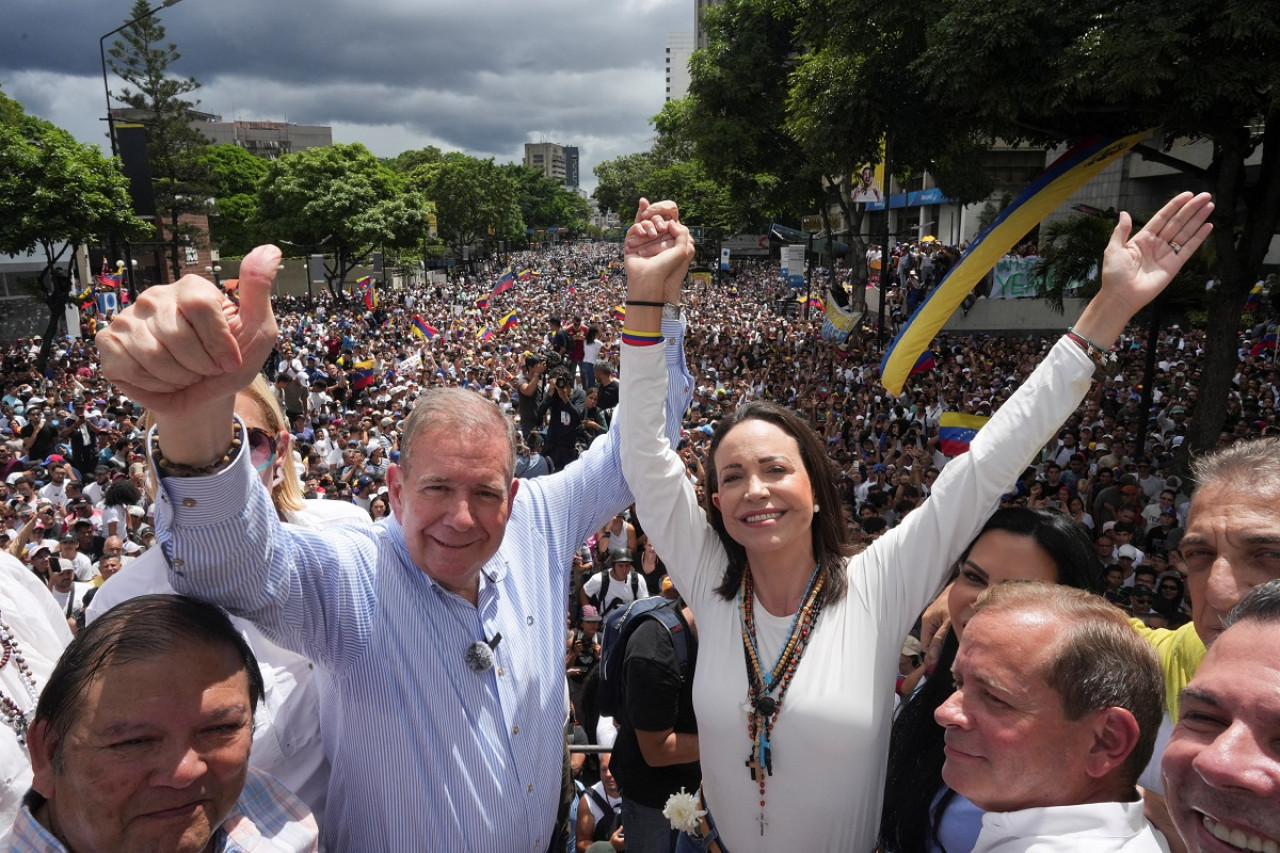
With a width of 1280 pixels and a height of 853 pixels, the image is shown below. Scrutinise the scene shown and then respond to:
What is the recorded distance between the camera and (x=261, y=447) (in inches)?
78.3

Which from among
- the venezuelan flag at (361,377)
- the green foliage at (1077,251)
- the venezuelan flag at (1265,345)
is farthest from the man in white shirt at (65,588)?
the venezuelan flag at (1265,345)

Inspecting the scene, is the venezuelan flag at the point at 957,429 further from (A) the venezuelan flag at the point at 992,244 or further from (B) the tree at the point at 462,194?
(B) the tree at the point at 462,194

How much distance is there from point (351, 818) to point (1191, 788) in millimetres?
1699

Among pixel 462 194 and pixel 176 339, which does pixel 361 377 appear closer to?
Answer: pixel 176 339

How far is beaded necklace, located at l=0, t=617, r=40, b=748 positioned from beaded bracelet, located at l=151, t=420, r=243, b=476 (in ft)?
3.05

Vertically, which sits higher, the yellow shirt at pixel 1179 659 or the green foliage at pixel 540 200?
the green foliage at pixel 540 200

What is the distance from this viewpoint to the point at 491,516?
1.88 m

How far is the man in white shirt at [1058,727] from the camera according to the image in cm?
139

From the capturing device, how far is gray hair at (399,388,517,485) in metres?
1.85

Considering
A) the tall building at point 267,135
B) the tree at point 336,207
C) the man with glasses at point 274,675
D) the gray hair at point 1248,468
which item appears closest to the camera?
the man with glasses at point 274,675

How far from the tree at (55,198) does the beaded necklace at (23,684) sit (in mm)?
21045

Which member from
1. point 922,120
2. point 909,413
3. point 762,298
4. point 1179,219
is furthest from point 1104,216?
point 762,298

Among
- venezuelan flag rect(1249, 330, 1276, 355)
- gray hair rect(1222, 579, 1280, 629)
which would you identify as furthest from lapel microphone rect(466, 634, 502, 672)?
venezuelan flag rect(1249, 330, 1276, 355)

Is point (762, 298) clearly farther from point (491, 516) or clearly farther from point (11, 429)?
point (491, 516)
